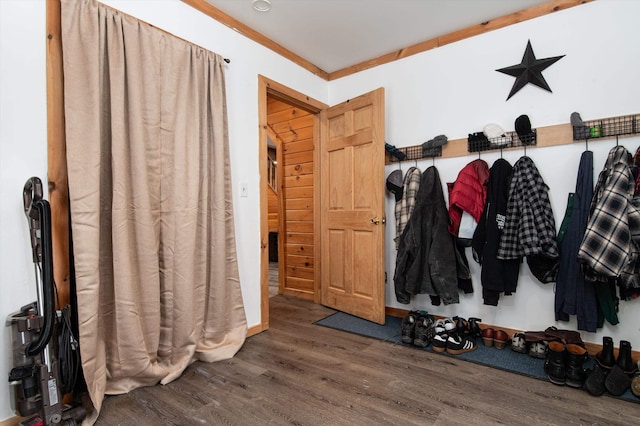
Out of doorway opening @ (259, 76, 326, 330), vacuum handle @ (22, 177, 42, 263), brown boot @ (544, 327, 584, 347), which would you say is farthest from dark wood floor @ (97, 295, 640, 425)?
doorway opening @ (259, 76, 326, 330)

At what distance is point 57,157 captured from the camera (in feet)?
5.57

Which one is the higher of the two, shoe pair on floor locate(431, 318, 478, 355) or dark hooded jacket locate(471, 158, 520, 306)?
dark hooded jacket locate(471, 158, 520, 306)

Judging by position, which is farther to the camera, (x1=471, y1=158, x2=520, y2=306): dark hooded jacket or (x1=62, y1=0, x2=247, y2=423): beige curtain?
(x1=471, y1=158, x2=520, y2=306): dark hooded jacket

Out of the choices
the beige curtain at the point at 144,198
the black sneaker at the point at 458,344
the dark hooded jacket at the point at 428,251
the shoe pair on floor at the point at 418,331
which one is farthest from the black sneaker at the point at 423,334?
the beige curtain at the point at 144,198

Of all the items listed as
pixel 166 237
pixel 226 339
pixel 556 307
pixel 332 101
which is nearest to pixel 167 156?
pixel 166 237

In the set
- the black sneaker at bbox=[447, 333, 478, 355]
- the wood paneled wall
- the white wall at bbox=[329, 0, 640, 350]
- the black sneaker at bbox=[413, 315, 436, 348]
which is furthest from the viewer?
the wood paneled wall

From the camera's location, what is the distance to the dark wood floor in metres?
1.63

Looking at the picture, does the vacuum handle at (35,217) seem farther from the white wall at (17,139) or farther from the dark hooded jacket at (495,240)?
the dark hooded jacket at (495,240)

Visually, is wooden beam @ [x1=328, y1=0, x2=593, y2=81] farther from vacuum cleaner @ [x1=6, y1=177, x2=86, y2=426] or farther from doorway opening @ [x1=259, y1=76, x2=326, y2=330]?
vacuum cleaner @ [x1=6, y1=177, x2=86, y2=426]

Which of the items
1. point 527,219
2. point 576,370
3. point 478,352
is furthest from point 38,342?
point 527,219

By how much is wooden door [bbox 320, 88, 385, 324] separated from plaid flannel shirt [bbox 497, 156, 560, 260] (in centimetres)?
99

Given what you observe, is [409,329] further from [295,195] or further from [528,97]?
[295,195]

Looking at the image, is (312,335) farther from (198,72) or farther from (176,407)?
(198,72)

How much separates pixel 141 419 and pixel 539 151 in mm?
3070
